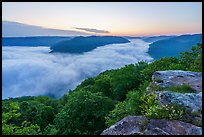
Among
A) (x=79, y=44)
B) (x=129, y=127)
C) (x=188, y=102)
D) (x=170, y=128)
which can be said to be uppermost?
(x=188, y=102)

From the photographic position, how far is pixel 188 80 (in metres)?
11.0

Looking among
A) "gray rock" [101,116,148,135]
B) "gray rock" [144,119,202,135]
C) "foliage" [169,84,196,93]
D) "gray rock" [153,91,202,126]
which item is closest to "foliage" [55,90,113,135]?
"foliage" [169,84,196,93]

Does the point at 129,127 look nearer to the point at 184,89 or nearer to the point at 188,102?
the point at 188,102

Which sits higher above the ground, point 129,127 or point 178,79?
point 178,79

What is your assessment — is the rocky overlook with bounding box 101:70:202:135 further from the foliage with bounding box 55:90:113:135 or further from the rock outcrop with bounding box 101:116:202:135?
the foliage with bounding box 55:90:113:135

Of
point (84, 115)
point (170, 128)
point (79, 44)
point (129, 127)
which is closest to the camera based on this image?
point (170, 128)

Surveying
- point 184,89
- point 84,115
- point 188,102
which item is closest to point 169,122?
point 188,102

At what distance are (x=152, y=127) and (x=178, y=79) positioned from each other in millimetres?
4946

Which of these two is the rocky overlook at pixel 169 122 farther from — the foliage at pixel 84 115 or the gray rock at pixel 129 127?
the foliage at pixel 84 115

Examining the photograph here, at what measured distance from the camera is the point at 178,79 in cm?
1135

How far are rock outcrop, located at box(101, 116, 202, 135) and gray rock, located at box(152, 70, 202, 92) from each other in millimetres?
3127

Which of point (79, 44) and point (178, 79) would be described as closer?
point (178, 79)

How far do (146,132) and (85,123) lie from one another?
39.8 ft

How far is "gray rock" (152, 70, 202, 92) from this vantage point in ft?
34.4
